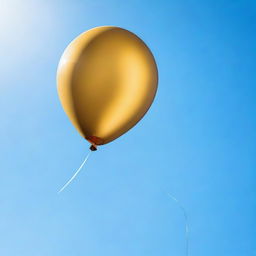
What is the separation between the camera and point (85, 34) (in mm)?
3268

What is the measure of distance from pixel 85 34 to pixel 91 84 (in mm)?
493

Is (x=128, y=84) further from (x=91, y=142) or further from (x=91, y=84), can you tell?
(x=91, y=142)

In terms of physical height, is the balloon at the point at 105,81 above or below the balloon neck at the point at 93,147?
above

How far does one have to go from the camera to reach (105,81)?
9.95ft

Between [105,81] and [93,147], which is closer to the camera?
[105,81]

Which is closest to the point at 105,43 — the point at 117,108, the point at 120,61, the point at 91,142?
the point at 120,61

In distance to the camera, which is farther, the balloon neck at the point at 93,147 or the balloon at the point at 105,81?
the balloon neck at the point at 93,147

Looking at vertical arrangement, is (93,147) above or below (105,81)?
below

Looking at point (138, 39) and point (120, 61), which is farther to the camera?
point (138, 39)

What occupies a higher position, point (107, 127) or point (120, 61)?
point (120, 61)

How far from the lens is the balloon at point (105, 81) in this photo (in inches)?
120

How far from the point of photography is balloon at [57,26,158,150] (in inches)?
120

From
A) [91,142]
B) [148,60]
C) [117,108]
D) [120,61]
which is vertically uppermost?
[148,60]

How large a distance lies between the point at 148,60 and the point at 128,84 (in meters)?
0.30
